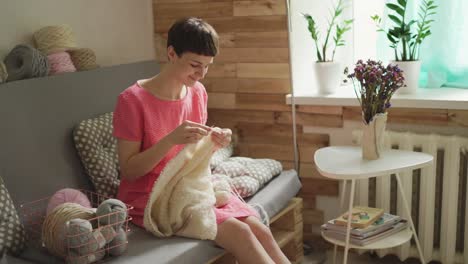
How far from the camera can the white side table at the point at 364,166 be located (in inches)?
88.1

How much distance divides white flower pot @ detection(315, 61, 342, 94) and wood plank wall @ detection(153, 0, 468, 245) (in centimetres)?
9

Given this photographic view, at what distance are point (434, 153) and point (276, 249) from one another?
2.95 feet

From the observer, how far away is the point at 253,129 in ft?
A: 9.97

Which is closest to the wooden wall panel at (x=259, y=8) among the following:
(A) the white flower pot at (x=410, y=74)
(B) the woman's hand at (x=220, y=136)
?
(A) the white flower pot at (x=410, y=74)

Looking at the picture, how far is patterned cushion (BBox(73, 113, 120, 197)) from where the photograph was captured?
231 centimetres

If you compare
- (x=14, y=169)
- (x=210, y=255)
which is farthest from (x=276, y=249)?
(x=14, y=169)

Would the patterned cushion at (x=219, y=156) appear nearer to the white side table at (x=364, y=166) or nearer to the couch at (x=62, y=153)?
the couch at (x=62, y=153)

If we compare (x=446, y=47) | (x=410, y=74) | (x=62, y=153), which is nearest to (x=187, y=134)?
(x=62, y=153)

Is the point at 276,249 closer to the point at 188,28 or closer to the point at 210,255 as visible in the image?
the point at 210,255

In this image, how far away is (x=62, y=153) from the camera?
2287 millimetres

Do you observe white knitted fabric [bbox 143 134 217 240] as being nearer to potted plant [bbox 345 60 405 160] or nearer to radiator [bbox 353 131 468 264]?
potted plant [bbox 345 60 405 160]

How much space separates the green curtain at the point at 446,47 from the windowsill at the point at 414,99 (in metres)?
0.05

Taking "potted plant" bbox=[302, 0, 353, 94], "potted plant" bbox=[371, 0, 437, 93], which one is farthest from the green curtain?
"potted plant" bbox=[302, 0, 353, 94]

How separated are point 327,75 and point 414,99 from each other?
1.36ft
